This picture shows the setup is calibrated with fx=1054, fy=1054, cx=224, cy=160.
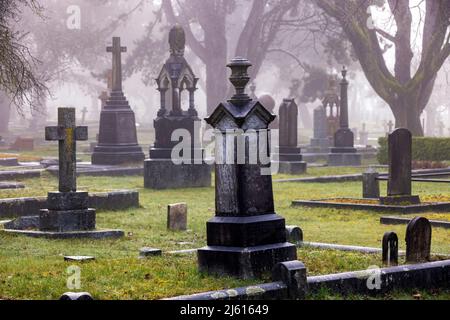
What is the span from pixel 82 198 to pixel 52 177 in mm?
10651

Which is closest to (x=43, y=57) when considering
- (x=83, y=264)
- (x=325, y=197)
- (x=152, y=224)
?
(x=325, y=197)

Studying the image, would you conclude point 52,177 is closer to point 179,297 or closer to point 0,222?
Result: point 0,222

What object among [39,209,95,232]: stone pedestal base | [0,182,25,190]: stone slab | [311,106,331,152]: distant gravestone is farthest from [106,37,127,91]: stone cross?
[39,209,95,232]: stone pedestal base

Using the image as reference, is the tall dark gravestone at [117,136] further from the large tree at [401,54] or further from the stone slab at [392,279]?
A: the stone slab at [392,279]

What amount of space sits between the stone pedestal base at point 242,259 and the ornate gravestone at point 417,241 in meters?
1.47

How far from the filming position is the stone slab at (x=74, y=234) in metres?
14.9

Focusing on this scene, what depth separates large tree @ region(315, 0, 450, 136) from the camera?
3678 cm

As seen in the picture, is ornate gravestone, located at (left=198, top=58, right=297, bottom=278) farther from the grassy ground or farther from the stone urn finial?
the grassy ground

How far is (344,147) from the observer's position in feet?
119

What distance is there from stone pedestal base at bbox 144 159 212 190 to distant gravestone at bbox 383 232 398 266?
13608 millimetres

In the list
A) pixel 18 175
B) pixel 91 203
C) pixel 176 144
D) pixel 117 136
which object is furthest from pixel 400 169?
pixel 117 136

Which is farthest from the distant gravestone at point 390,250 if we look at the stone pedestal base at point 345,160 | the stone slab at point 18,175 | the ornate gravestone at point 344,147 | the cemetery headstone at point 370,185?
the ornate gravestone at point 344,147
